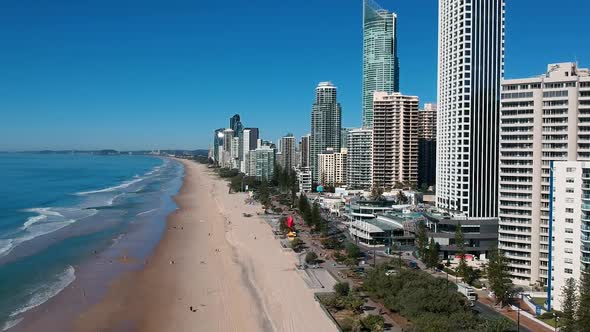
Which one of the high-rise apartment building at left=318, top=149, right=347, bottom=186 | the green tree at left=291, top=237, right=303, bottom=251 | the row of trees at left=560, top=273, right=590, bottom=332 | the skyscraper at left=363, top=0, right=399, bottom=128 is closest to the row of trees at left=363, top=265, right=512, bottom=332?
the row of trees at left=560, top=273, right=590, bottom=332

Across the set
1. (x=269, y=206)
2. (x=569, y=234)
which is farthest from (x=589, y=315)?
(x=269, y=206)

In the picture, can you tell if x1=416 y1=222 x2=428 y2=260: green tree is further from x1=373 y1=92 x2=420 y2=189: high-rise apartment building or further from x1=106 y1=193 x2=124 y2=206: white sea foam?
x1=106 y1=193 x2=124 y2=206: white sea foam

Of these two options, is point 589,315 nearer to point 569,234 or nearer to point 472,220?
point 569,234

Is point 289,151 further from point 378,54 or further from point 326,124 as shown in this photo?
point 378,54

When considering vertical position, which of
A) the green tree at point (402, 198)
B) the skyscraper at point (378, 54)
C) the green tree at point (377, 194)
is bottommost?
the green tree at point (402, 198)

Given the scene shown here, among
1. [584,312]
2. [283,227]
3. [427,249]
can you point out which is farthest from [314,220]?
[584,312]

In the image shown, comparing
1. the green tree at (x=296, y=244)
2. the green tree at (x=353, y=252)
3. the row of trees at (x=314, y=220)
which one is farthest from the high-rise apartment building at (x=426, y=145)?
the green tree at (x=353, y=252)

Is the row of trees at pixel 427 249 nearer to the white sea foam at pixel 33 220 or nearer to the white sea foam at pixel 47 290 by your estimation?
the white sea foam at pixel 47 290
